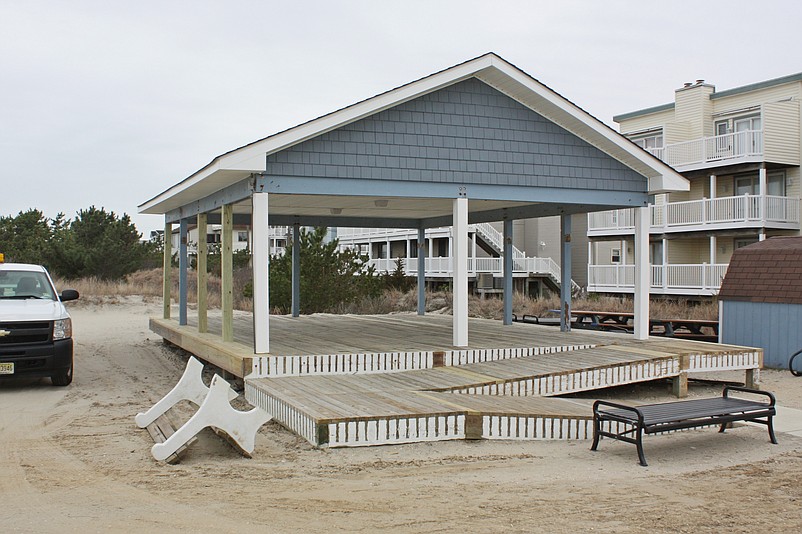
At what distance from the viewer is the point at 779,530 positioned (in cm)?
523

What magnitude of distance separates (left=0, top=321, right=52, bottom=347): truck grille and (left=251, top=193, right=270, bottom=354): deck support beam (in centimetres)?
315

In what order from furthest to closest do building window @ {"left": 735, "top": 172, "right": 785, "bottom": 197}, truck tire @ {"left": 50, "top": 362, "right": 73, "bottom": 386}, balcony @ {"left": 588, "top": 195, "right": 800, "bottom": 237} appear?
building window @ {"left": 735, "top": 172, "right": 785, "bottom": 197} → balcony @ {"left": 588, "top": 195, "right": 800, "bottom": 237} → truck tire @ {"left": 50, "top": 362, "right": 73, "bottom": 386}

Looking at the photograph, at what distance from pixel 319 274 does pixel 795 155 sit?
17.4m

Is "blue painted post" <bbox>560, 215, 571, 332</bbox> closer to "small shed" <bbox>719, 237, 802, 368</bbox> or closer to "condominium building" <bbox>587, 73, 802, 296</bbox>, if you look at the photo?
"small shed" <bbox>719, 237, 802, 368</bbox>

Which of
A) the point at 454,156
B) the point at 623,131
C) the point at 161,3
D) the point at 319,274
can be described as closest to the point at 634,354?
the point at 454,156

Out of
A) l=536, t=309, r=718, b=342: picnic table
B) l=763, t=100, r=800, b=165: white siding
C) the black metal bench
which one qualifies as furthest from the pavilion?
l=763, t=100, r=800, b=165: white siding

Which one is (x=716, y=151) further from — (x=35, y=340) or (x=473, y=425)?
(x=35, y=340)

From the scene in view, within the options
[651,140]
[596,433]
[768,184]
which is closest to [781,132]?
[768,184]

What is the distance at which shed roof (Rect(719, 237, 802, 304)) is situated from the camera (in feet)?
49.7

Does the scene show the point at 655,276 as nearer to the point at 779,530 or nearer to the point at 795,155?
the point at 795,155

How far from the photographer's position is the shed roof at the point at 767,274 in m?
15.1

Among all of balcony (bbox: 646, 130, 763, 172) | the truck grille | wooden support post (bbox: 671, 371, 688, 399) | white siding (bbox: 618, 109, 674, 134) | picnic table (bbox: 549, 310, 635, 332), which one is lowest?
wooden support post (bbox: 671, 371, 688, 399)

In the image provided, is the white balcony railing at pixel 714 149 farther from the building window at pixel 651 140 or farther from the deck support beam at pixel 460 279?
the deck support beam at pixel 460 279

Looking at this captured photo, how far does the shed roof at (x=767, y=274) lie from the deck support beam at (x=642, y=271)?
3.44 m
